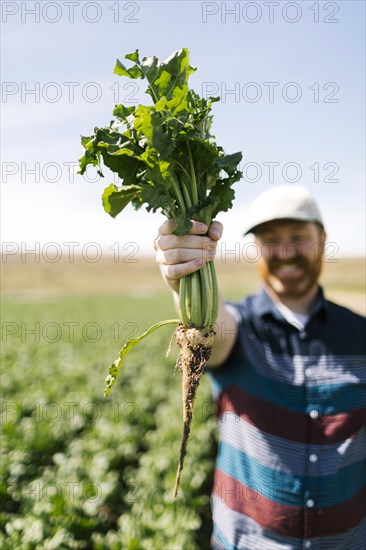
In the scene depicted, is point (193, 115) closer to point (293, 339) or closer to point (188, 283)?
point (188, 283)

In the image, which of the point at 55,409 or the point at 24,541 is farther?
the point at 55,409

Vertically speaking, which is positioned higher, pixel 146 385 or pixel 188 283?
pixel 188 283

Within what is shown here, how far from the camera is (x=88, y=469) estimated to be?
5.10 m

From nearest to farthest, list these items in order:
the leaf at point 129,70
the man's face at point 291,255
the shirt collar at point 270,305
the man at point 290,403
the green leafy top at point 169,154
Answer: the green leafy top at point 169,154 → the leaf at point 129,70 → the man at point 290,403 → the man's face at point 291,255 → the shirt collar at point 270,305

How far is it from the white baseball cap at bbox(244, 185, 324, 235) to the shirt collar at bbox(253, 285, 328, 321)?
0.50m

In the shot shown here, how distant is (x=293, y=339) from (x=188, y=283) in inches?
47.3

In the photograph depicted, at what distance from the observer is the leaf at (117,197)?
2184mm

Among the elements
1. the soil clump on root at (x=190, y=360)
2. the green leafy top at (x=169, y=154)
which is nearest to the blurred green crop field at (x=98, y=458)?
the soil clump on root at (x=190, y=360)

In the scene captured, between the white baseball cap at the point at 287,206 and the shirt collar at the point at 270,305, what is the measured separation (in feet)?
1.64

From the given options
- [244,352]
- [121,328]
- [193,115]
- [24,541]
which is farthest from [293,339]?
[121,328]

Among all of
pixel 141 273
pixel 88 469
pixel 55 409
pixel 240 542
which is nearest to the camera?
pixel 240 542

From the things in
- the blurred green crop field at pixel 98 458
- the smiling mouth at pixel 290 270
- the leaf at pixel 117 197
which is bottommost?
the blurred green crop field at pixel 98 458

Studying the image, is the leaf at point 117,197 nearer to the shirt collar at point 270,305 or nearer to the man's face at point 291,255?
the man's face at point 291,255

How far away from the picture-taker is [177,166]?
2143 millimetres
